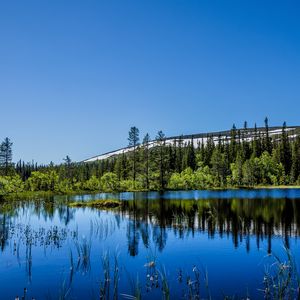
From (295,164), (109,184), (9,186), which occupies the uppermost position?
(295,164)

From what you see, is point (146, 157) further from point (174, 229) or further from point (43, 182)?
point (174, 229)

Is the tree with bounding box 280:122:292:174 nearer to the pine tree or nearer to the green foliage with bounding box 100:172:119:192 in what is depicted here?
the pine tree

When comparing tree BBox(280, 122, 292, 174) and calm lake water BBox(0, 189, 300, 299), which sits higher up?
tree BBox(280, 122, 292, 174)

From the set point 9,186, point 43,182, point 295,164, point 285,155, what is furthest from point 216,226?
point 285,155

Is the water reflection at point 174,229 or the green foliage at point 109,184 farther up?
the green foliage at point 109,184

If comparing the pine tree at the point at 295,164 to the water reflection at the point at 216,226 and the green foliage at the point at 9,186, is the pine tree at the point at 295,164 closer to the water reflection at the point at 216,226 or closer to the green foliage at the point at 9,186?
the green foliage at the point at 9,186

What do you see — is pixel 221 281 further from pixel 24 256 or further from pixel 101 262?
pixel 24 256

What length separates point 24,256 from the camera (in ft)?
61.7

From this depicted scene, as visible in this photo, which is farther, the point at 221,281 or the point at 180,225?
the point at 180,225

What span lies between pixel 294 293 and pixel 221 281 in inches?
118

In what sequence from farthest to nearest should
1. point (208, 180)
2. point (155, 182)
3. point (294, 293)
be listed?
point (208, 180)
point (155, 182)
point (294, 293)

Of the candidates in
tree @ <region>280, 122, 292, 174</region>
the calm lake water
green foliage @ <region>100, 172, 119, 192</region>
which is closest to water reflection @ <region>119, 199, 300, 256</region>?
the calm lake water

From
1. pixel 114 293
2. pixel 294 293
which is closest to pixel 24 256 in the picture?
pixel 114 293

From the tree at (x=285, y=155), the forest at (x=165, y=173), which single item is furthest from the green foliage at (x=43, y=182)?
the tree at (x=285, y=155)
